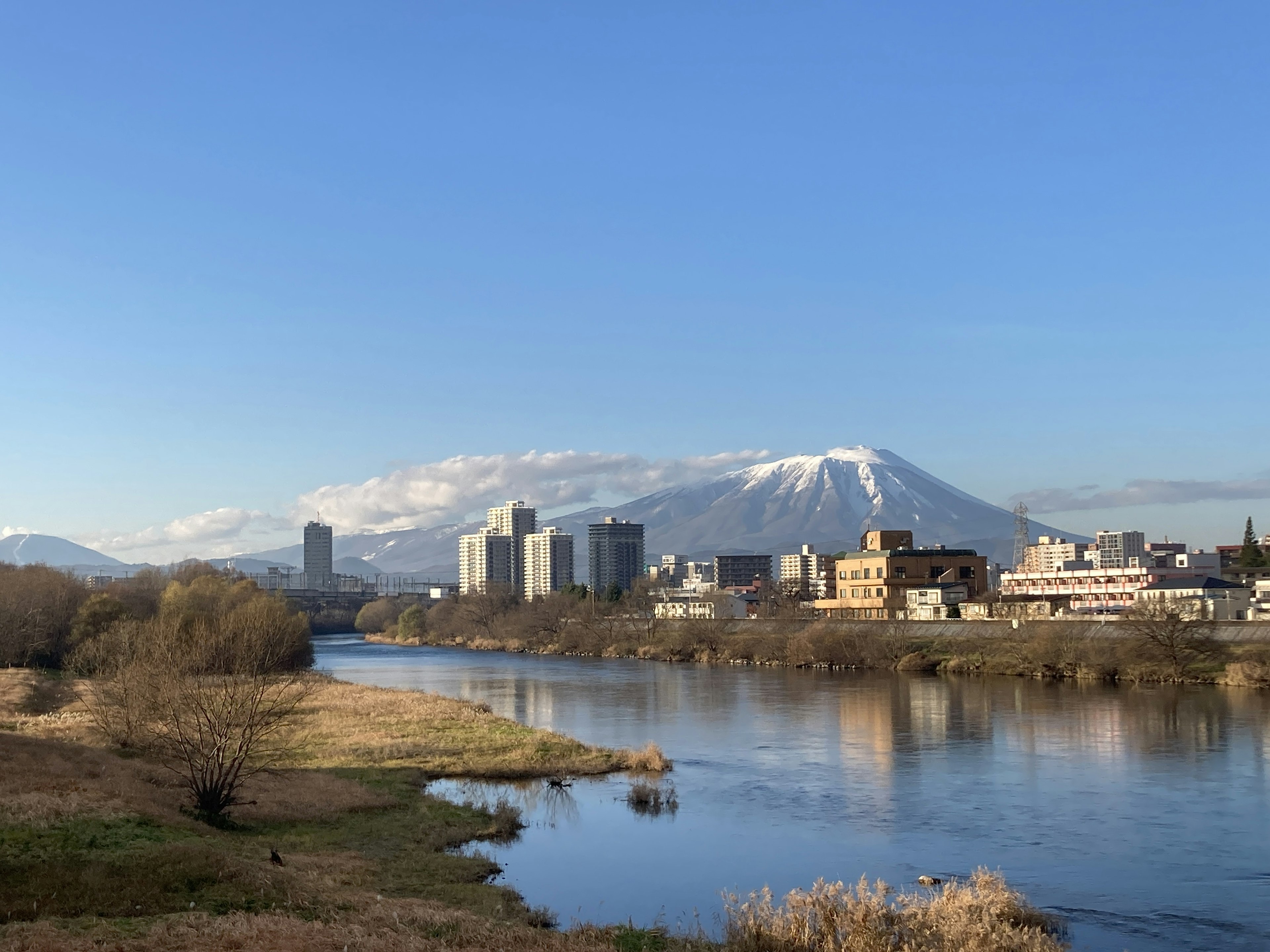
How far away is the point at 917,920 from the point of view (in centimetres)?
1705

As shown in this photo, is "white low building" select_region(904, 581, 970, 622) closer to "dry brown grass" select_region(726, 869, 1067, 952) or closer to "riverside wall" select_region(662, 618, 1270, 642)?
"riverside wall" select_region(662, 618, 1270, 642)

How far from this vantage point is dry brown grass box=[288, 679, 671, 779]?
121ft

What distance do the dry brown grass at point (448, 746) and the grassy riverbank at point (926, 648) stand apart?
3746cm

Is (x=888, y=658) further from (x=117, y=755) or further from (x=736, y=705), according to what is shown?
(x=117, y=755)

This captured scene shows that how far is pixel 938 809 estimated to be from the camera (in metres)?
30.5

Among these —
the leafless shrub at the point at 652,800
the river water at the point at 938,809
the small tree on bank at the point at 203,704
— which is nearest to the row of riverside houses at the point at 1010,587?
the river water at the point at 938,809

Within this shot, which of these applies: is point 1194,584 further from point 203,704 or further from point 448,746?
point 203,704

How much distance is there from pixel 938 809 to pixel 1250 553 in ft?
415

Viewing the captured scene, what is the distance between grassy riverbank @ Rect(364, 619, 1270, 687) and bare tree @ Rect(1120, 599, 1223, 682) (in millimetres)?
81

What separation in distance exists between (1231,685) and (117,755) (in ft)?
183

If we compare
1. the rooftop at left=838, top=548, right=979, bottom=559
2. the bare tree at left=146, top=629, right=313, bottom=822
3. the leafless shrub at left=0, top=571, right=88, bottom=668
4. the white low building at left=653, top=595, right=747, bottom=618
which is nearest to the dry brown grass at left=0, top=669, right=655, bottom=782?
the bare tree at left=146, top=629, right=313, bottom=822

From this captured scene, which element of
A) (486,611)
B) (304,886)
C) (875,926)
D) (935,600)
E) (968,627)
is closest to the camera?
(875,926)

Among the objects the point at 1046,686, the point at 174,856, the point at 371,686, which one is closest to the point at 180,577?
the point at 371,686

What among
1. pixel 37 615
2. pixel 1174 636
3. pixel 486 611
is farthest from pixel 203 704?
pixel 486 611
